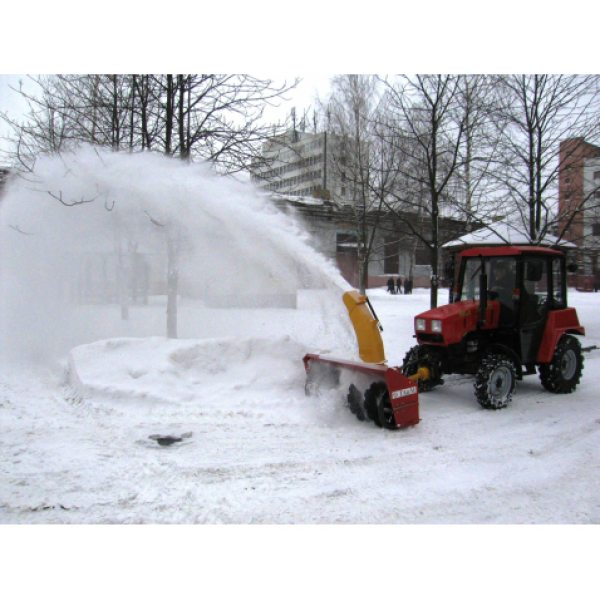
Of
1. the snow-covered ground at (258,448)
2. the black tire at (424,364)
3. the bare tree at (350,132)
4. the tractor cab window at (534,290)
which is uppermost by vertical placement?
the bare tree at (350,132)

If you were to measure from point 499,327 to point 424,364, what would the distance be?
118cm

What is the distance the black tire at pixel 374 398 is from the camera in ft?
17.4

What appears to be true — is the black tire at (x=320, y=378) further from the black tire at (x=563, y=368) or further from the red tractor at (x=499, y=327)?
the black tire at (x=563, y=368)

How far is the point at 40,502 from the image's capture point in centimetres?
354

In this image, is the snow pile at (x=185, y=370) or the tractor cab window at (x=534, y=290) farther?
the tractor cab window at (x=534, y=290)

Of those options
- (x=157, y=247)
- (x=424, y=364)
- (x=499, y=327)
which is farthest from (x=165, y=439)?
(x=157, y=247)

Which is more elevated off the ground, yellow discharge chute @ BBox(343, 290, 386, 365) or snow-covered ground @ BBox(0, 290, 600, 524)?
yellow discharge chute @ BBox(343, 290, 386, 365)

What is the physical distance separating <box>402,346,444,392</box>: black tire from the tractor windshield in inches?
42.5

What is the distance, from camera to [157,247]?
10.5 metres

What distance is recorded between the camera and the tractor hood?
249 inches

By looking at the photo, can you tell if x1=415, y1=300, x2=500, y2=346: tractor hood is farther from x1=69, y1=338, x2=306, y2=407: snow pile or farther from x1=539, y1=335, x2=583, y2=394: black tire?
x1=69, y1=338, x2=306, y2=407: snow pile

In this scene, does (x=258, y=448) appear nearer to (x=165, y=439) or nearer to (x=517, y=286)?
(x=165, y=439)

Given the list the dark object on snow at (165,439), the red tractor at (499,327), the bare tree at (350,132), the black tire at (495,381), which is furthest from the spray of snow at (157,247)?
the bare tree at (350,132)

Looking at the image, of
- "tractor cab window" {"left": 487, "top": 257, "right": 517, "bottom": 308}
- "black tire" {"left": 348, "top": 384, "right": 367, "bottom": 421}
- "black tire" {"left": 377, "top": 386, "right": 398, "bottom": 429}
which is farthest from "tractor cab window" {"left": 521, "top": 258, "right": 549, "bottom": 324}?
"black tire" {"left": 348, "top": 384, "right": 367, "bottom": 421}
